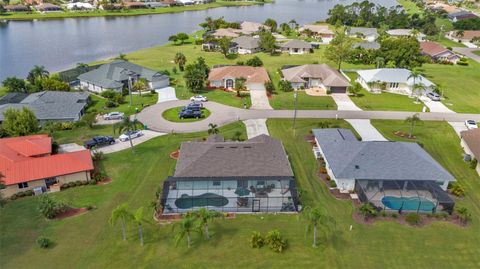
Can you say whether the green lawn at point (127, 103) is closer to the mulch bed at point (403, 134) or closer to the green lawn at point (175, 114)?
the green lawn at point (175, 114)

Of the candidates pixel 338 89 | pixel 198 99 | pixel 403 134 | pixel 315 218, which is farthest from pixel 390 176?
pixel 198 99

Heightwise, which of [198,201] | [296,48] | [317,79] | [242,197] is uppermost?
[296,48]

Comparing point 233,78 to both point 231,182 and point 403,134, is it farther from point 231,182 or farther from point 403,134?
point 231,182

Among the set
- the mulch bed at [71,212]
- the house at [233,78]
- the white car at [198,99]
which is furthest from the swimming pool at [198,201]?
the house at [233,78]

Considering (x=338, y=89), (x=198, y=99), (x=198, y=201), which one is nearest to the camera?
(x=198, y=201)

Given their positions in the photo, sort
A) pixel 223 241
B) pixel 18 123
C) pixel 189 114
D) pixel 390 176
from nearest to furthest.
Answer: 1. pixel 223 241
2. pixel 390 176
3. pixel 18 123
4. pixel 189 114

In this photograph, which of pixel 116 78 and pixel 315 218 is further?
pixel 116 78

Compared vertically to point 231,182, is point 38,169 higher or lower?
higher

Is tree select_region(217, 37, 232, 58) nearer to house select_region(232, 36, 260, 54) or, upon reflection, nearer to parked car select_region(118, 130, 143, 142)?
house select_region(232, 36, 260, 54)
